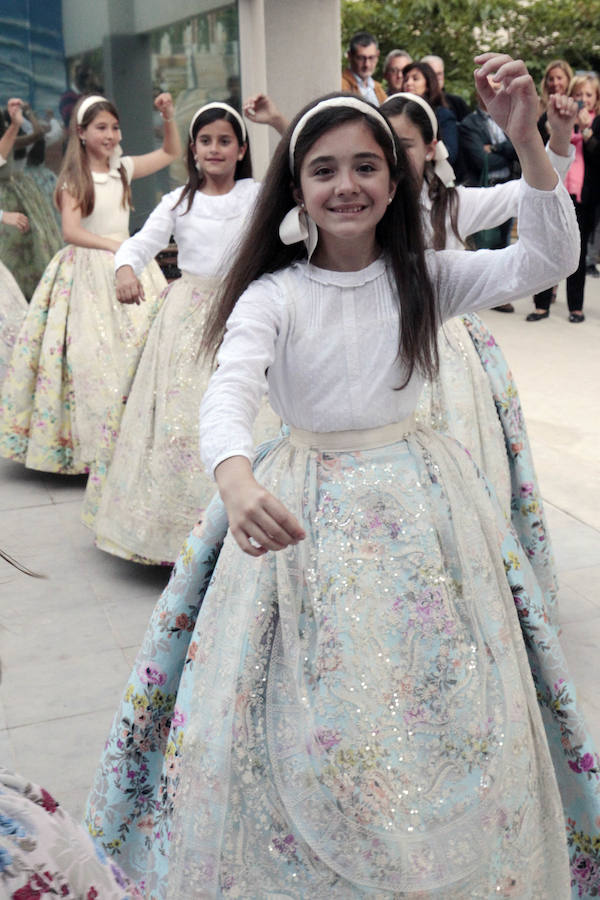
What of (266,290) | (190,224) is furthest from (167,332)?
(266,290)

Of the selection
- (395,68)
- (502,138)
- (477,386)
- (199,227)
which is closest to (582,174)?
(502,138)

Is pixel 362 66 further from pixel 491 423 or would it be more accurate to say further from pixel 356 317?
pixel 356 317

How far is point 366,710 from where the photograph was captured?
1826 millimetres

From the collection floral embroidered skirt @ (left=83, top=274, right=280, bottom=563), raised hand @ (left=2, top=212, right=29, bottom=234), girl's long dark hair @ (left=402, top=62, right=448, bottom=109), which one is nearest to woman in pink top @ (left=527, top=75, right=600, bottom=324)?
girl's long dark hair @ (left=402, top=62, right=448, bottom=109)

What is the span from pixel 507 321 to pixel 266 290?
662 centimetres

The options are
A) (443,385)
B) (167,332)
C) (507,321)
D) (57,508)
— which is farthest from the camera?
(507,321)

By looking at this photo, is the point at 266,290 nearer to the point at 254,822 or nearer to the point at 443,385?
the point at 254,822

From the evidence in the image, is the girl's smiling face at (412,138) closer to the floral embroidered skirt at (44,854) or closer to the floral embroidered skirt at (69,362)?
the floral embroidered skirt at (69,362)

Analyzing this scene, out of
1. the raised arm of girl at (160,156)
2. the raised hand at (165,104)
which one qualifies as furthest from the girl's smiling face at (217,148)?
the raised arm of girl at (160,156)

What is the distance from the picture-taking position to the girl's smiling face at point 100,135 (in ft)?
16.4

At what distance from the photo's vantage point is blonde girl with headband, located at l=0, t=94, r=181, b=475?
4961 mm

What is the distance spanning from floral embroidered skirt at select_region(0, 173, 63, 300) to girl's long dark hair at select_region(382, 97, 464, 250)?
4377mm

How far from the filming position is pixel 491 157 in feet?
27.7

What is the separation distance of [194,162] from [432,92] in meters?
2.87
